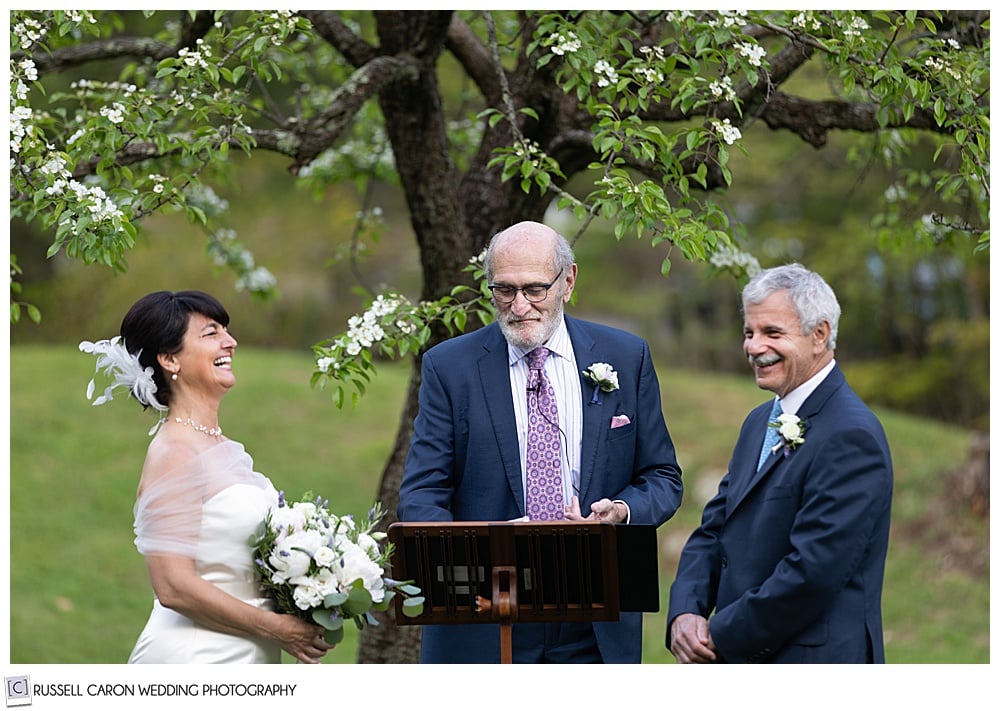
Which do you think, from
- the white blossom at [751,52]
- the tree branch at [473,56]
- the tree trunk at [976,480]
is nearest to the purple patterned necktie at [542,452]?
the white blossom at [751,52]

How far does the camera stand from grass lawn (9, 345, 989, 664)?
28.2 feet

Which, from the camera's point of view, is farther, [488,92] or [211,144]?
[488,92]

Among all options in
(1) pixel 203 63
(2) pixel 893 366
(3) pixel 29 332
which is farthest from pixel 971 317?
(3) pixel 29 332

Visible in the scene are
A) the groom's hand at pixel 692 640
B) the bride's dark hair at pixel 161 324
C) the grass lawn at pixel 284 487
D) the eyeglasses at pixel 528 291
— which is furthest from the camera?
the grass lawn at pixel 284 487

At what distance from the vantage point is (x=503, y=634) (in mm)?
3531

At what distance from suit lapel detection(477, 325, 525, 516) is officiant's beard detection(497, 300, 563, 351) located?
12cm

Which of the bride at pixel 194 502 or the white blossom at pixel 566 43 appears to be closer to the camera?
the bride at pixel 194 502

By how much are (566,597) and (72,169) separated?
2.53 metres

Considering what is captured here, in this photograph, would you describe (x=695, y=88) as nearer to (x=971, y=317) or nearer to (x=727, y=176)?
(x=727, y=176)

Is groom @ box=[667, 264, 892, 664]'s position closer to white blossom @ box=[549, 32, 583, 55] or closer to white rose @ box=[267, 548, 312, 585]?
white rose @ box=[267, 548, 312, 585]

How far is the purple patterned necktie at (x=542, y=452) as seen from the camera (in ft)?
12.5

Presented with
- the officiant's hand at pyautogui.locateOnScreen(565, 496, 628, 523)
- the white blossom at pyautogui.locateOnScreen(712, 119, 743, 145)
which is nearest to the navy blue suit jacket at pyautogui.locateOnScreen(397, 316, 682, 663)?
the officiant's hand at pyautogui.locateOnScreen(565, 496, 628, 523)

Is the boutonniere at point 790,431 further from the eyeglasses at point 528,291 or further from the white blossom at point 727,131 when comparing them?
the white blossom at point 727,131

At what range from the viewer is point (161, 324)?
3648 mm
